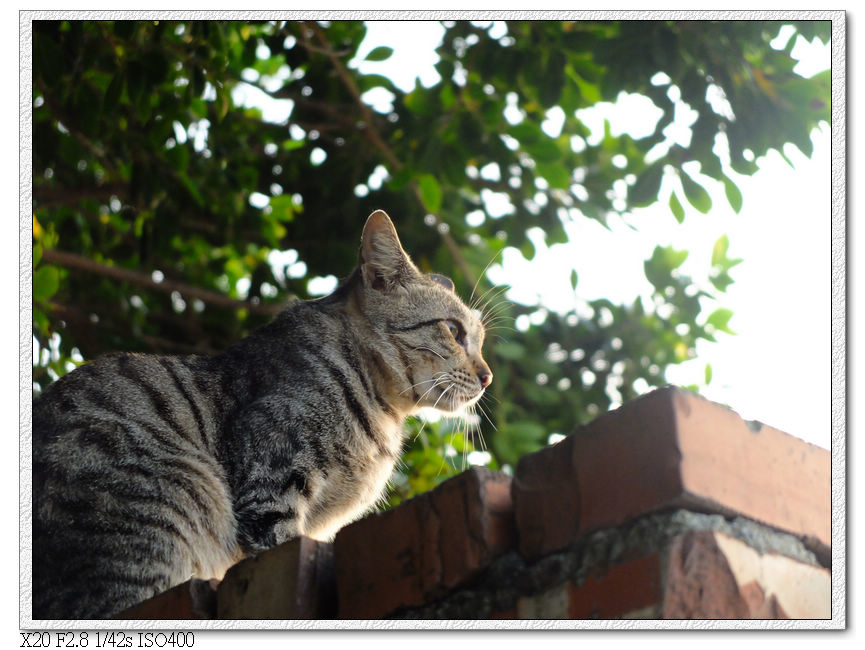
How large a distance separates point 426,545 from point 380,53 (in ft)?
7.18

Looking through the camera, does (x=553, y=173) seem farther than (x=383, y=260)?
Yes

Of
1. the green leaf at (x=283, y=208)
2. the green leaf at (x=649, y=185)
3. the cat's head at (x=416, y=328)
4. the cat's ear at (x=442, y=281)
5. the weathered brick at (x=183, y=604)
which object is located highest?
the green leaf at (x=283, y=208)

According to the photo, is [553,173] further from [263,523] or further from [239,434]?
[263,523]

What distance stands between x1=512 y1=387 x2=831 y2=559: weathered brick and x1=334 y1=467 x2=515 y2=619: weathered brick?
0.05 m

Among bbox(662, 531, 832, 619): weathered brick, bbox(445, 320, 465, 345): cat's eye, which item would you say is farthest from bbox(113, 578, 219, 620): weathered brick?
bbox(445, 320, 465, 345): cat's eye

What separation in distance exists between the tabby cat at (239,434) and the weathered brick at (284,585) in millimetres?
277

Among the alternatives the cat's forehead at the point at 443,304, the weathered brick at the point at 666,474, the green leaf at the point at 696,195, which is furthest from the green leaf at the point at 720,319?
the weathered brick at the point at 666,474

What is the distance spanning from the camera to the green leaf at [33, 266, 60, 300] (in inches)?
115

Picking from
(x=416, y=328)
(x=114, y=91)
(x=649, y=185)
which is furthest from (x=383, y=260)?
(x=114, y=91)

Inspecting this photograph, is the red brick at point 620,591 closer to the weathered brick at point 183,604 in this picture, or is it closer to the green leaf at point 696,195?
the weathered brick at point 183,604

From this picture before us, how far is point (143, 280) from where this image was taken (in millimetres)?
3889

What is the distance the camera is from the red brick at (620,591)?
5.04 ft

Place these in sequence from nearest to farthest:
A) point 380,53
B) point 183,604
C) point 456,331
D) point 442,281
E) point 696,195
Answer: point 183,604, point 456,331, point 696,195, point 442,281, point 380,53

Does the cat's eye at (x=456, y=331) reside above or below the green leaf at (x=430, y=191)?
below
